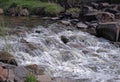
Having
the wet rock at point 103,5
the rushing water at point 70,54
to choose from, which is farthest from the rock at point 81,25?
the wet rock at point 103,5

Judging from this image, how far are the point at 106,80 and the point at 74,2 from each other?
1448cm

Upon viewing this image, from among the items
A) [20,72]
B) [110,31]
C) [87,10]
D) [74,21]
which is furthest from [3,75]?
[87,10]

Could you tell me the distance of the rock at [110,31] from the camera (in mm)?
14461

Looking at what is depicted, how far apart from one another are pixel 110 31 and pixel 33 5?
7.98 meters

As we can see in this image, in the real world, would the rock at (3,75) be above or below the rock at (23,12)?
above

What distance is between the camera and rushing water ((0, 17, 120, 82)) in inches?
402

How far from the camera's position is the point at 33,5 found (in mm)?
21484

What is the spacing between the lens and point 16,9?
2084 centimetres

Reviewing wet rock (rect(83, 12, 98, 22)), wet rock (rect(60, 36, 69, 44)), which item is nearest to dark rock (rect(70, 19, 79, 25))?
wet rock (rect(83, 12, 98, 22))

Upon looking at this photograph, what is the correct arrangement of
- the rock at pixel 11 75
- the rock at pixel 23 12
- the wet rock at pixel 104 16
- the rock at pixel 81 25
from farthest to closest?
the rock at pixel 23 12, the wet rock at pixel 104 16, the rock at pixel 81 25, the rock at pixel 11 75

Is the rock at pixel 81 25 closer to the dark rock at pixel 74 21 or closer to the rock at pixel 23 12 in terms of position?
the dark rock at pixel 74 21

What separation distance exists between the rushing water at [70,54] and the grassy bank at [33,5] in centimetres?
544

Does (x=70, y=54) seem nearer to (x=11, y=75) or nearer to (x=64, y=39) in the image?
(x=64, y=39)

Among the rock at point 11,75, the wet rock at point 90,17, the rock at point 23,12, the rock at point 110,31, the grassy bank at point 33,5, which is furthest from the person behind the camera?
the grassy bank at point 33,5
